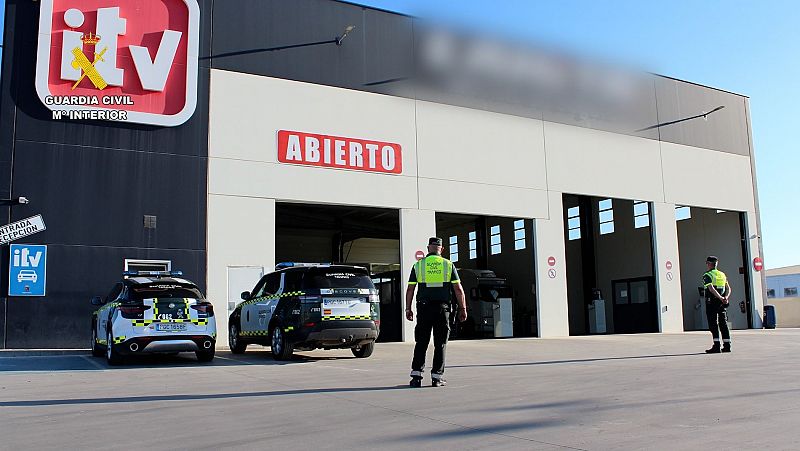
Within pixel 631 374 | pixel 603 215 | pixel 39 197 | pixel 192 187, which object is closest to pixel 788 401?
pixel 631 374

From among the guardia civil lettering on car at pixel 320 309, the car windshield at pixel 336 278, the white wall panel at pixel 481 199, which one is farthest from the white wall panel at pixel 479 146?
the guardia civil lettering on car at pixel 320 309

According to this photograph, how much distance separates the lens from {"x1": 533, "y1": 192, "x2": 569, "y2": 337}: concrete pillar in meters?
21.6

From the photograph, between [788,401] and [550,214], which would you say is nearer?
[788,401]

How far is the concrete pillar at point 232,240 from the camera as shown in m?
17.2

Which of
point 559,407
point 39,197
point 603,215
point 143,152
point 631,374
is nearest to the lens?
point 559,407

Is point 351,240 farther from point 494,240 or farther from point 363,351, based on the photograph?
point 363,351

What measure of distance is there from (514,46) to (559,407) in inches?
691

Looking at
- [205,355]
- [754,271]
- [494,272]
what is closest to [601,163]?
[754,271]

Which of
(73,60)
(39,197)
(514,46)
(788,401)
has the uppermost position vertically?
(514,46)

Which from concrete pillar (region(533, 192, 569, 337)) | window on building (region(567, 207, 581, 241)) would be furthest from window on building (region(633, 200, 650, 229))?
concrete pillar (region(533, 192, 569, 337))

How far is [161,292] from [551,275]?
1327 cm

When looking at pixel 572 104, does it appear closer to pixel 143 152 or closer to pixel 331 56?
pixel 331 56

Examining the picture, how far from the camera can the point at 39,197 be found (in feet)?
51.6

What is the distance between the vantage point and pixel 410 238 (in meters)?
19.7
